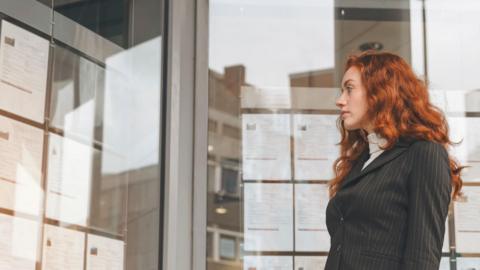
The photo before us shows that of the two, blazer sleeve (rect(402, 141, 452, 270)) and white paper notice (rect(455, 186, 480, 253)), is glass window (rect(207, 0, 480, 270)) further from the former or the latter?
blazer sleeve (rect(402, 141, 452, 270))

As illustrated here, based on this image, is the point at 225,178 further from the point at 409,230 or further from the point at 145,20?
the point at 409,230

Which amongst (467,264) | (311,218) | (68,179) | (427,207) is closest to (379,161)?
(427,207)

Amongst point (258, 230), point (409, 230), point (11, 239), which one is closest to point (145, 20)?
point (258, 230)

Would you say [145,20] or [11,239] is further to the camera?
[145,20]

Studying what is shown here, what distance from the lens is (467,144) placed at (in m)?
3.90

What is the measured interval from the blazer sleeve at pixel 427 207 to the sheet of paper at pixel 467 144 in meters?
1.39

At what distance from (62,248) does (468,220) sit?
1682 millimetres

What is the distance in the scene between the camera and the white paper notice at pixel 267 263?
151 inches

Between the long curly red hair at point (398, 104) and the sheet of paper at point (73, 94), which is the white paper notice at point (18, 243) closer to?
the sheet of paper at point (73, 94)

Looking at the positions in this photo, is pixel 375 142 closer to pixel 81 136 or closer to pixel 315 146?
pixel 81 136

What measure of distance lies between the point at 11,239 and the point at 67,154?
0.42m

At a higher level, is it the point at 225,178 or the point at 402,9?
the point at 402,9

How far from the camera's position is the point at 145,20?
382 centimetres

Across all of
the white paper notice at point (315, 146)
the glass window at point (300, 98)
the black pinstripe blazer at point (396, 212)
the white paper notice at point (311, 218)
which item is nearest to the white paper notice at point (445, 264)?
the glass window at point (300, 98)
